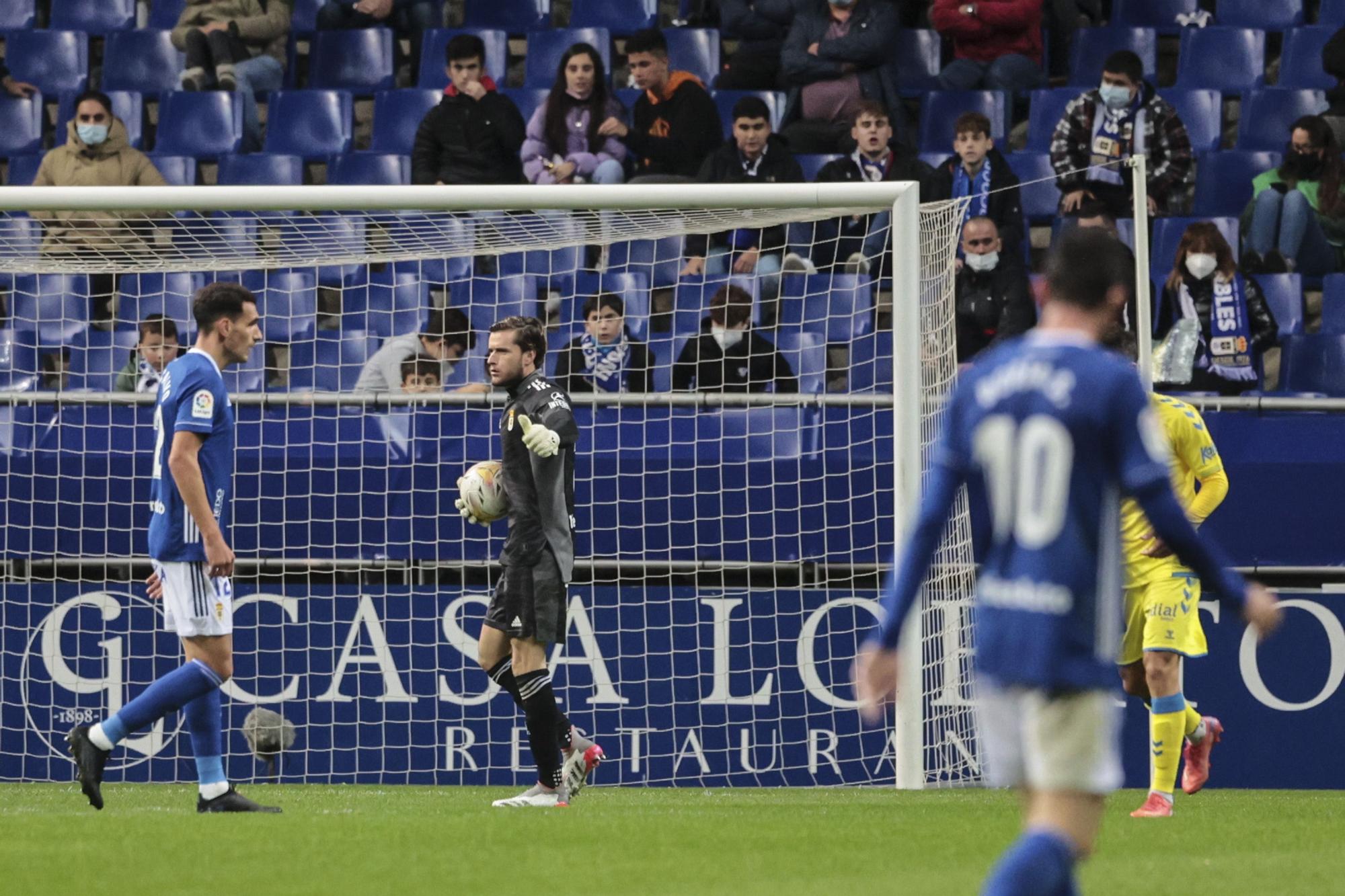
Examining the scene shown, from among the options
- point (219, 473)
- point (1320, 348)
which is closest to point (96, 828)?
point (219, 473)

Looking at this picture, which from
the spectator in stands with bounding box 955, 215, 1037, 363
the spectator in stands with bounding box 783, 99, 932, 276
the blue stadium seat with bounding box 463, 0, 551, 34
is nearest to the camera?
the spectator in stands with bounding box 955, 215, 1037, 363

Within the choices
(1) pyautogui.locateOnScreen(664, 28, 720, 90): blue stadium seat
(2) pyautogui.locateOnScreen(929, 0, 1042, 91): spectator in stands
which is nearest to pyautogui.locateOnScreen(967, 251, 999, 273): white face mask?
(2) pyautogui.locateOnScreen(929, 0, 1042, 91): spectator in stands

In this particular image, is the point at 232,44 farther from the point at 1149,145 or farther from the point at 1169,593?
the point at 1169,593

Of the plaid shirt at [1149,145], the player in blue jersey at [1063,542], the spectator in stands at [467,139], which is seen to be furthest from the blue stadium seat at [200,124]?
the player in blue jersey at [1063,542]

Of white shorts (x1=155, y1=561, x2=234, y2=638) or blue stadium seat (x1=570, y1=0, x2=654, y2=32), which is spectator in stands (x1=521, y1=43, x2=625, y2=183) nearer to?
blue stadium seat (x1=570, y1=0, x2=654, y2=32)

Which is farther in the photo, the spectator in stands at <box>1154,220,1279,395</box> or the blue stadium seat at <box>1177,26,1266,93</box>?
the blue stadium seat at <box>1177,26,1266,93</box>

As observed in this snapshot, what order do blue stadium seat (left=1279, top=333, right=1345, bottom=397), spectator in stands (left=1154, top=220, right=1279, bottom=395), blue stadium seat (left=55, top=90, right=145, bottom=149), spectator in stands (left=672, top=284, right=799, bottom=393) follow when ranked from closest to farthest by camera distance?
spectator in stands (left=672, top=284, right=799, bottom=393)
spectator in stands (left=1154, top=220, right=1279, bottom=395)
blue stadium seat (left=1279, top=333, right=1345, bottom=397)
blue stadium seat (left=55, top=90, right=145, bottom=149)

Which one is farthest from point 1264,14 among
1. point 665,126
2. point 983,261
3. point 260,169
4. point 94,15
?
point 94,15

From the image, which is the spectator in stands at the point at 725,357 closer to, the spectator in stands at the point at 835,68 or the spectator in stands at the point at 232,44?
the spectator in stands at the point at 835,68

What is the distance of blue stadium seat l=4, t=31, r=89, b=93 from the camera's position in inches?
571

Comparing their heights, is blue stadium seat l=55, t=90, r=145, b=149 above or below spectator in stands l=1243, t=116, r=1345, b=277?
above

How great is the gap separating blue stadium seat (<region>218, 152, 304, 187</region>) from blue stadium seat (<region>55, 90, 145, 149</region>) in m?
0.92

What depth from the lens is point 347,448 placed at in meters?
9.94

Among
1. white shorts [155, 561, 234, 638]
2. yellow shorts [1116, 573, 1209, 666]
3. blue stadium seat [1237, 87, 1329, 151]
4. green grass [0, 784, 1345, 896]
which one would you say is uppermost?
blue stadium seat [1237, 87, 1329, 151]
